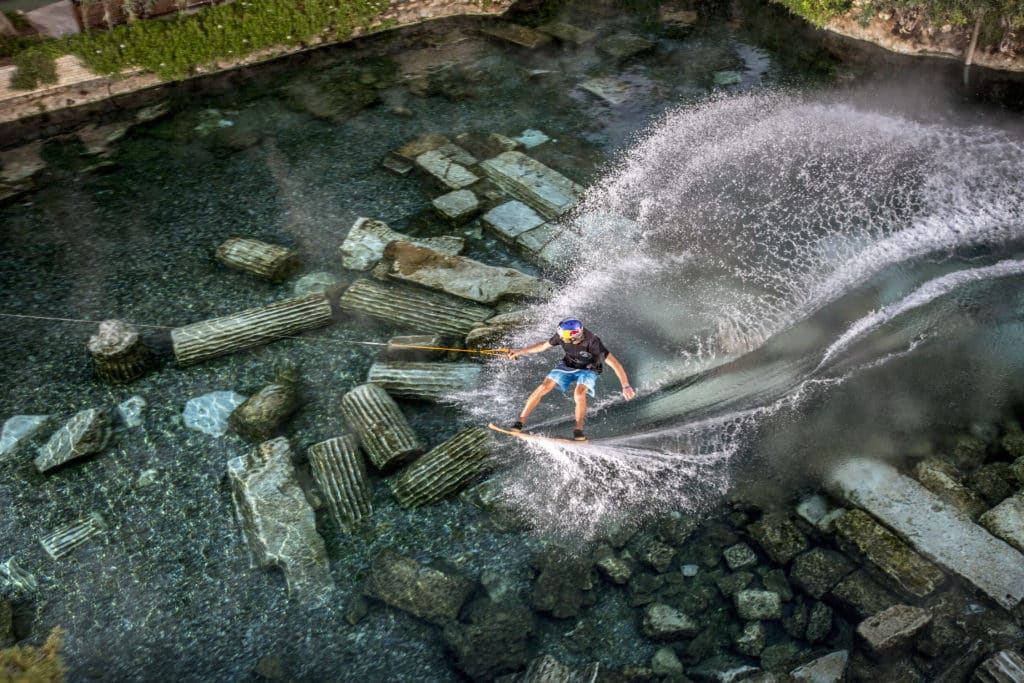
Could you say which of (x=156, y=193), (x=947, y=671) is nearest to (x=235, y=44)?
(x=156, y=193)

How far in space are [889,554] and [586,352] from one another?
3566 millimetres

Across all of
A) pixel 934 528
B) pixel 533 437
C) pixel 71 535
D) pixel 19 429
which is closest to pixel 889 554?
pixel 934 528

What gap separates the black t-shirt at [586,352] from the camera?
8180 millimetres

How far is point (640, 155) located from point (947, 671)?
9.15 metres

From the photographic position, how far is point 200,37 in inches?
615

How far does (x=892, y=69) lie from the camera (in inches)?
604

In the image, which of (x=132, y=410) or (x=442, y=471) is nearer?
(x=442, y=471)

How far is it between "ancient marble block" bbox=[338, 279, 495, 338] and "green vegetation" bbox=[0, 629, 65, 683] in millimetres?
5229

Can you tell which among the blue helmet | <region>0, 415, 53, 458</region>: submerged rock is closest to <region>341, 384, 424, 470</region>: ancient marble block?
the blue helmet

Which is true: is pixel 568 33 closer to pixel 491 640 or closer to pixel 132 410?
pixel 132 410

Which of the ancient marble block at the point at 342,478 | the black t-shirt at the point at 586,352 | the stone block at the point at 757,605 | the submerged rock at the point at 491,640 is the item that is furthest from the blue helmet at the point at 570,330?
the stone block at the point at 757,605

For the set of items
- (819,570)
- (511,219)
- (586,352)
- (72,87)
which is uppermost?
(586,352)

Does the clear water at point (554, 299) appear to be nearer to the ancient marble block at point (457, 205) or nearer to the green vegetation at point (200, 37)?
the ancient marble block at point (457, 205)

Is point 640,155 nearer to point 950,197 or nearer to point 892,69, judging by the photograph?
point 950,197
